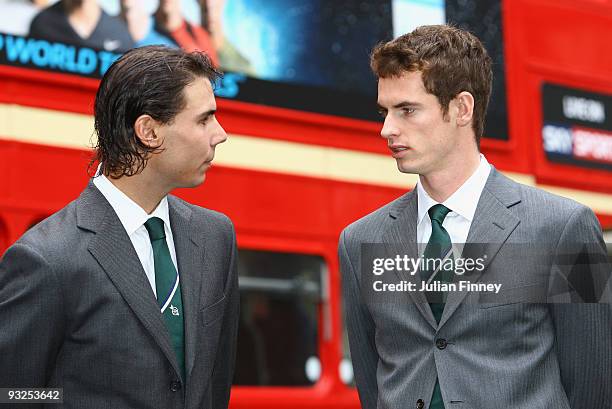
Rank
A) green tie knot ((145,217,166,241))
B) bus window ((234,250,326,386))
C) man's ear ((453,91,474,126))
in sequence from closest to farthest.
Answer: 1. green tie knot ((145,217,166,241))
2. man's ear ((453,91,474,126))
3. bus window ((234,250,326,386))

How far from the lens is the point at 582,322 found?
2461mm

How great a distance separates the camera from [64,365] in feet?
7.70

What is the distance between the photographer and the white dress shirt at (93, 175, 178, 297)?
2.48 meters

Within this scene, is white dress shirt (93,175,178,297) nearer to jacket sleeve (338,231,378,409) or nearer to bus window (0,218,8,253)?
jacket sleeve (338,231,378,409)

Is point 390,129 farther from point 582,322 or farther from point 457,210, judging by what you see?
point 582,322

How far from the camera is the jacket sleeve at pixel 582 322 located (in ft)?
8.07

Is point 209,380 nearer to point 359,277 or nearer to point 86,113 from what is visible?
point 359,277

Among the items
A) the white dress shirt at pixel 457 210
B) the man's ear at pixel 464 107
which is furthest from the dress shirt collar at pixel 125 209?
the man's ear at pixel 464 107

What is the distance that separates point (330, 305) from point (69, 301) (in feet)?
9.37

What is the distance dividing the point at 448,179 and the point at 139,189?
29.8 inches

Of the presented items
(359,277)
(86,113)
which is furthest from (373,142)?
(359,277)

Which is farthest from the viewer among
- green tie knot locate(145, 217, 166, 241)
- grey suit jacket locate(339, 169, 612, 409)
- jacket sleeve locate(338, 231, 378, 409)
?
jacket sleeve locate(338, 231, 378, 409)

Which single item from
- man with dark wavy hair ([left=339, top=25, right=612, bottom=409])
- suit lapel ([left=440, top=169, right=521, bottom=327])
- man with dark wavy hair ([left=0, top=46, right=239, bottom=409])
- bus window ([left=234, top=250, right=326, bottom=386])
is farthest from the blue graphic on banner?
suit lapel ([left=440, top=169, right=521, bottom=327])

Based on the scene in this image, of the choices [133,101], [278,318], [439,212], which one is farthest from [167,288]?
[278,318]
